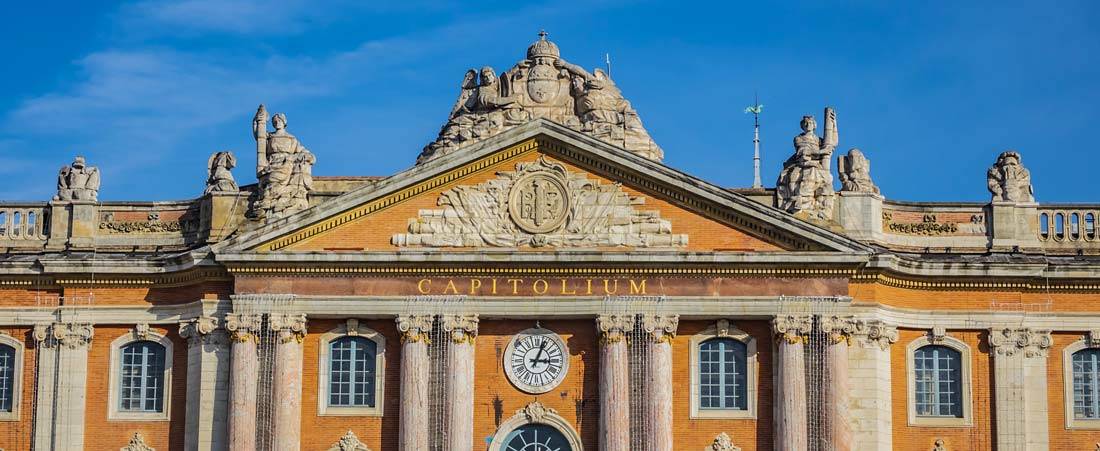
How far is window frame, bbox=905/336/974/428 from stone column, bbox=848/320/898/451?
2.51 ft

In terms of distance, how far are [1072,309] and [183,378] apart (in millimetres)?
23466

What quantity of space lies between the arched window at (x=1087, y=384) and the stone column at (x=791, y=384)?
7751 millimetres

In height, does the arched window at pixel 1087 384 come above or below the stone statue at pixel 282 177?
below

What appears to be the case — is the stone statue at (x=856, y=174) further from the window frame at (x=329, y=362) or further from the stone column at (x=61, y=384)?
the stone column at (x=61, y=384)

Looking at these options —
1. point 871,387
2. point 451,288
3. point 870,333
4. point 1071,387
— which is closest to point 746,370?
point 871,387

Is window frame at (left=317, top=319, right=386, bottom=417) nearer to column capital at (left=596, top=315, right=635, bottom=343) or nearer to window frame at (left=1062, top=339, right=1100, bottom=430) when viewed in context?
column capital at (left=596, top=315, right=635, bottom=343)

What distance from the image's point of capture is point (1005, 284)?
6331cm

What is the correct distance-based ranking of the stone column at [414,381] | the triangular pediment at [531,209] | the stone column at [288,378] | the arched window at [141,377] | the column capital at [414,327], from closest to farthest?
the stone column at [414,381]
the stone column at [288,378]
the column capital at [414,327]
the triangular pediment at [531,209]
the arched window at [141,377]

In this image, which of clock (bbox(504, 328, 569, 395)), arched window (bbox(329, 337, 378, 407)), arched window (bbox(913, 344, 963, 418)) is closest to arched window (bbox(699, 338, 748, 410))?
clock (bbox(504, 328, 569, 395))

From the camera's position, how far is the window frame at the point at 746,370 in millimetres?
61656

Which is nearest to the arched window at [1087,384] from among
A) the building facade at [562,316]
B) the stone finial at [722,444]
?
the building facade at [562,316]

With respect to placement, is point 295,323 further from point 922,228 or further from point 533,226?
point 922,228

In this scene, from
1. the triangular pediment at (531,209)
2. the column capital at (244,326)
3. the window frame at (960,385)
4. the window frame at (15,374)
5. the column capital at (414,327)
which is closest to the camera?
the column capital at (414,327)

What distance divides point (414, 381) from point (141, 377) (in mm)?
7761
